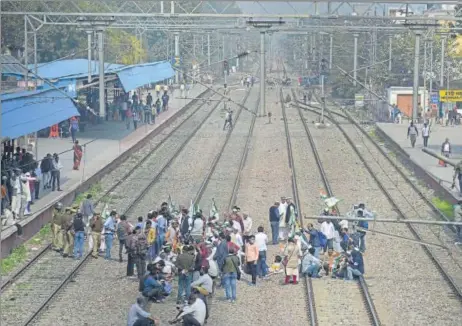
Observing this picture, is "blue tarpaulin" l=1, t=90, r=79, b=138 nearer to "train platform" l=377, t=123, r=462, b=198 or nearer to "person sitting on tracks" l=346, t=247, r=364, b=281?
"person sitting on tracks" l=346, t=247, r=364, b=281

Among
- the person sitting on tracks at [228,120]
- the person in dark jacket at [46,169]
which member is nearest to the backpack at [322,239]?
the person in dark jacket at [46,169]

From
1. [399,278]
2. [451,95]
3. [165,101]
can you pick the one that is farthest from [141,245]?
[165,101]

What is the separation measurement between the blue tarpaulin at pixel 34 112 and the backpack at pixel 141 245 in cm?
688

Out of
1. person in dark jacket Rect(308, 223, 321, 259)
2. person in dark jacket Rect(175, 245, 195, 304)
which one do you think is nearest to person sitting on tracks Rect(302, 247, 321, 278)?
person in dark jacket Rect(308, 223, 321, 259)

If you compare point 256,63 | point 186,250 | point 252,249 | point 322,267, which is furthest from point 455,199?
point 256,63

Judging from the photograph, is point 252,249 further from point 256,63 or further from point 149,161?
point 256,63

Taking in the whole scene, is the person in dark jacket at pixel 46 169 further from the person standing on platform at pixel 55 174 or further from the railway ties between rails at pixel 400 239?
the railway ties between rails at pixel 400 239

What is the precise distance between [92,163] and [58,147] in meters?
3.34

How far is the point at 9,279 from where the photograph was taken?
54.6 feet

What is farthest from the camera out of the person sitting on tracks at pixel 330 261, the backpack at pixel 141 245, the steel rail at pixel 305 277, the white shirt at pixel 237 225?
the white shirt at pixel 237 225

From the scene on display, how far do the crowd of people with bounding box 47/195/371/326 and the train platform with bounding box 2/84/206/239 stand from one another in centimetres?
172

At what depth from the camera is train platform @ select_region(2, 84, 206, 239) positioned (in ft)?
78.0

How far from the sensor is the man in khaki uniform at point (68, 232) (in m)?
18.4

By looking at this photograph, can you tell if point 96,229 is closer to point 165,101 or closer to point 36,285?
point 36,285
